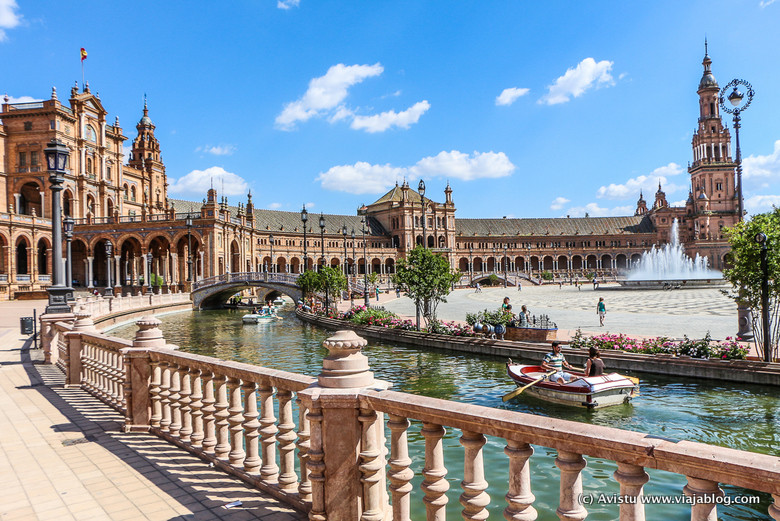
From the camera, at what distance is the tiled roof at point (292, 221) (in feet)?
316

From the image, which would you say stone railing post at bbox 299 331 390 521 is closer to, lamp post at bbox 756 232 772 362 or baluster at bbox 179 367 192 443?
baluster at bbox 179 367 192 443

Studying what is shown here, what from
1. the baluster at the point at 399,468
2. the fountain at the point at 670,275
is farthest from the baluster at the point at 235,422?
the fountain at the point at 670,275

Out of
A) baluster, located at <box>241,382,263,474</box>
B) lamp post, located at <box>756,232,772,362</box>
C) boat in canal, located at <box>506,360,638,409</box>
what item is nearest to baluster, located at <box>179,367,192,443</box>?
baluster, located at <box>241,382,263,474</box>

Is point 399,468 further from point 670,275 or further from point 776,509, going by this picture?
point 670,275

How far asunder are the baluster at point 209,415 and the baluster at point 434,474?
332cm

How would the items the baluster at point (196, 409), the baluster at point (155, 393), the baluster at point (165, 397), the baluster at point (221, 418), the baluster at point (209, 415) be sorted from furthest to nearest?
1. the baluster at point (155, 393)
2. the baluster at point (165, 397)
3. the baluster at point (196, 409)
4. the baluster at point (209, 415)
5. the baluster at point (221, 418)

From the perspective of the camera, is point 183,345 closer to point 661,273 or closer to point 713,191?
point 661,273

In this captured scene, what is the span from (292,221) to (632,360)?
9395 cm

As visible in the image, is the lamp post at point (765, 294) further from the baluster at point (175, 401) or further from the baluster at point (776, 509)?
the baluster at point (175, 401)

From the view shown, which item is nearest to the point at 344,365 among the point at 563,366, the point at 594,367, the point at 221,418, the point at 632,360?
the point at 221,418

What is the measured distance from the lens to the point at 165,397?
7.20 metres

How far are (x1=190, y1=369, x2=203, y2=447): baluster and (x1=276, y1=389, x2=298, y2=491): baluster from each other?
1796 mm

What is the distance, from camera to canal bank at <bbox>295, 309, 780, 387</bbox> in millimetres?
15305

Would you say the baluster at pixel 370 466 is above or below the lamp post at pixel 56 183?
below
